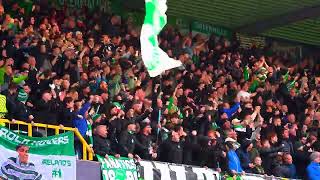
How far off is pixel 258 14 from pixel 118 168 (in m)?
11.1

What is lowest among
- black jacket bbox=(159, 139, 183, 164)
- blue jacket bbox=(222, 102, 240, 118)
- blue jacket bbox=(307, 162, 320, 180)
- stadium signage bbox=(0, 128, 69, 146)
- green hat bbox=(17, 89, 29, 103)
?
blue jacket bbox=(307, 162, 320, 180)

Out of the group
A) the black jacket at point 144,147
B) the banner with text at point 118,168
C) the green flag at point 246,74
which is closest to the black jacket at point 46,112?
the banner with text at point 118,168

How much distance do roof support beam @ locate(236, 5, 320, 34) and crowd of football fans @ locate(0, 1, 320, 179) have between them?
2.20 m

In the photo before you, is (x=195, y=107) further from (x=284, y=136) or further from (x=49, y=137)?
(x=49, y=137)

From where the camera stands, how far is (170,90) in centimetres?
1834

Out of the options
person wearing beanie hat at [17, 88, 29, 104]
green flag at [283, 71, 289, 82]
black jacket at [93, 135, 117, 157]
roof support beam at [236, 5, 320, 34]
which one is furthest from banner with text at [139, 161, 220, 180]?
roof support beam at [236, 5, 320, 34]

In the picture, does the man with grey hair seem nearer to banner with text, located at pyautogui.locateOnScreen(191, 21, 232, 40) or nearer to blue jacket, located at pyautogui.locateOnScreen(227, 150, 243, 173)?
blue jacket, located at pyautogui.locateOnScreen(227, 150, 243, 173)

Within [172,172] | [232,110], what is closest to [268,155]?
[232,110]

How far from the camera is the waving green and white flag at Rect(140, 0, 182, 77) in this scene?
337 inches

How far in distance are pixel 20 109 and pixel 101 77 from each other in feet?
10.9

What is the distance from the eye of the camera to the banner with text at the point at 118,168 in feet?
47.3

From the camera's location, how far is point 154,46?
8.77 m

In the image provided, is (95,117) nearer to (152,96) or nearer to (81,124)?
(81,124)

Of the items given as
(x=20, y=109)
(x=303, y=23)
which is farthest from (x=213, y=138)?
(x=303, y=23)
